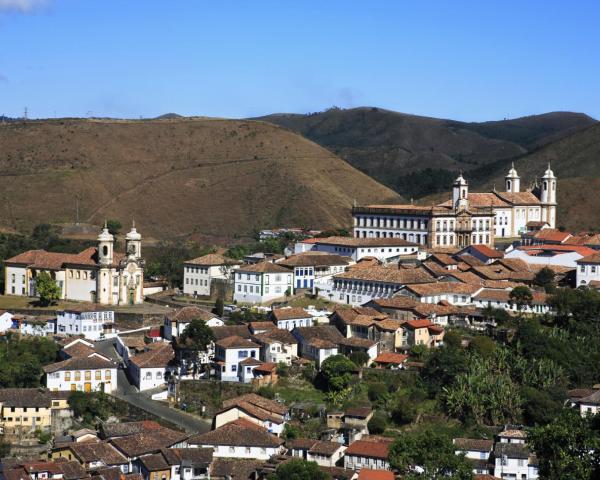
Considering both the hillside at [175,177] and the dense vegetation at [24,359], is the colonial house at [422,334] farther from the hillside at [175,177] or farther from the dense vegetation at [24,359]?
Answer: the hillside at [175,177]

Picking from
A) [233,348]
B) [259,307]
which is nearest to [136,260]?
[259,307]

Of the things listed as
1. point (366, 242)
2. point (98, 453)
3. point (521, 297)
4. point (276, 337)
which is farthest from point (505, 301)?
point (98, 453)

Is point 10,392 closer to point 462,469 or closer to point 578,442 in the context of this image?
point 462,469

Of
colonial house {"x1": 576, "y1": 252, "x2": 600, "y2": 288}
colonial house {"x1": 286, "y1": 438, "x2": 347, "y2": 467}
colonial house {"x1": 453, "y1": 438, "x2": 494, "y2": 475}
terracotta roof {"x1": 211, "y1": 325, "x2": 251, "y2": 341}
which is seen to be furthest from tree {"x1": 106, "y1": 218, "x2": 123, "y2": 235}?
colonial house {"x1": 453, "y1": 438, "x2": 494, "y2": 475}

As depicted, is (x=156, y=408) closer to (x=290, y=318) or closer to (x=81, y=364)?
(x=81, y=364)

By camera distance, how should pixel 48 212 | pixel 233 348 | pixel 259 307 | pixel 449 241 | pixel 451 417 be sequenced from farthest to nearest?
pixel 48 212 → pixel 449 241 → pixel 259 307 → pixel 233 348 → pixel 451 417

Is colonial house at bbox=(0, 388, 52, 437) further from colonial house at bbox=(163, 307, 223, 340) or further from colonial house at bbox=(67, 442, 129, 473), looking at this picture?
colonial house at bbox=(163, 307, 223, 340)
